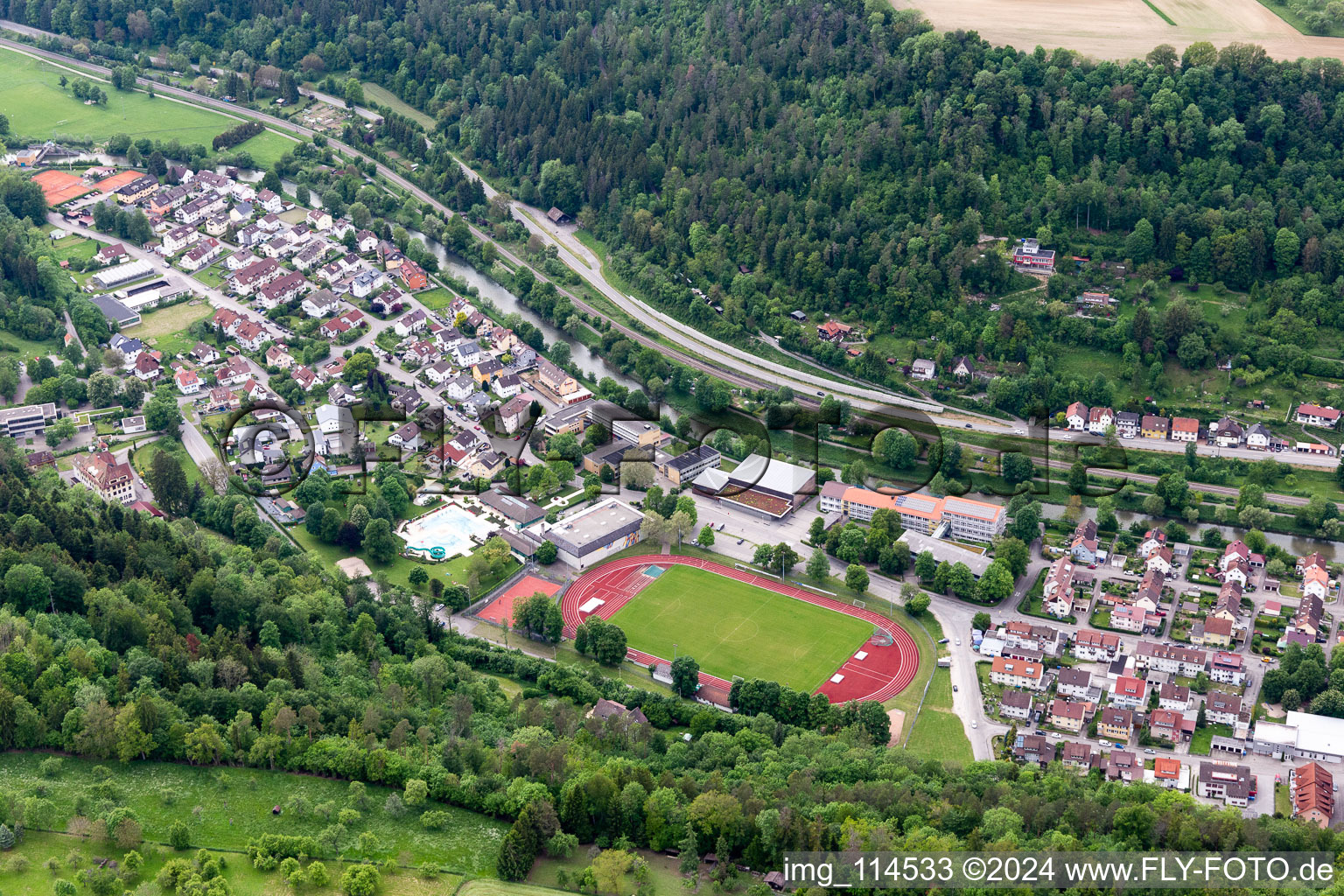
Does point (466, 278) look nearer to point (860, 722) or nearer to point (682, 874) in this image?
point (860, 722)

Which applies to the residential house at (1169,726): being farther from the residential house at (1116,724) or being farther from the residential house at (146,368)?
the residential house at (146,368)

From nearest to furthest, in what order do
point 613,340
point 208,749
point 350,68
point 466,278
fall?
point 208,749 → point 613,340 → point 466,278 → point 350,68

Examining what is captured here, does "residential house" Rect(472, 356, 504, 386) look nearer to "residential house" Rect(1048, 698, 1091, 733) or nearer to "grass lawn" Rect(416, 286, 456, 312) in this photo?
"grass lawn" Rect(416, 286, 456, 312)

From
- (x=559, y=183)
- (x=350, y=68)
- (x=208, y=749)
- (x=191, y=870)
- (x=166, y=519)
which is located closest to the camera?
(x=191, y=870)

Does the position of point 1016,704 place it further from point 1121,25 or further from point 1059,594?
point 1121,25

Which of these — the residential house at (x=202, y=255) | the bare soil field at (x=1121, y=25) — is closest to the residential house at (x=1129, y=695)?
the bare soil field at (x=1121, y=25)

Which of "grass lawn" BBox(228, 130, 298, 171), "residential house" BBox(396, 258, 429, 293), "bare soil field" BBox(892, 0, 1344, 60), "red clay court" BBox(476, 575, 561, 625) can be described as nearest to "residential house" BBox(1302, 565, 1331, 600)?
"red clay court" BBox(476, 575, 561, 625)

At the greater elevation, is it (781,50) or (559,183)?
(781,50)

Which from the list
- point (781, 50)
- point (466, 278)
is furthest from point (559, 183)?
point (781, 50)
